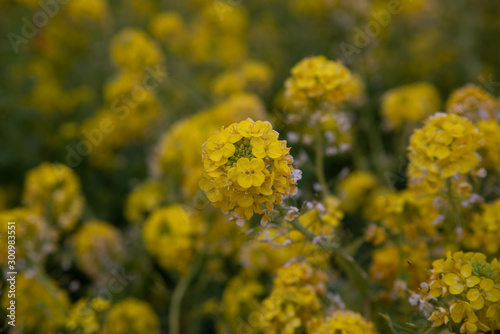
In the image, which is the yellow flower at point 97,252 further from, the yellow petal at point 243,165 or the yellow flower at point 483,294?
the yellow flower at point 483,294

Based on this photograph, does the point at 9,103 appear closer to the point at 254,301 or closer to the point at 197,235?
the point at 197,235

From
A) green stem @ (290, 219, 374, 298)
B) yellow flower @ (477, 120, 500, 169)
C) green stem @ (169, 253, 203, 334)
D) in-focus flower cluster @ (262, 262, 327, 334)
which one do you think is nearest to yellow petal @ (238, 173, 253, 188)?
green stem @ (290, 219, 374, 298)

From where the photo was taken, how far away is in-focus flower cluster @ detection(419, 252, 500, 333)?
3.60ft

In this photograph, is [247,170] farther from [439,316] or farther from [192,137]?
[192,137]

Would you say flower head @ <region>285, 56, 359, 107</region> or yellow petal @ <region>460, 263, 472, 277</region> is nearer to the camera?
yellow petal @ <region>460, 263, 472, 277</region>

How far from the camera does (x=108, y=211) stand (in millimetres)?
3098

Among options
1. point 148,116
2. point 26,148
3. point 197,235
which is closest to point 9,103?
point 26,148

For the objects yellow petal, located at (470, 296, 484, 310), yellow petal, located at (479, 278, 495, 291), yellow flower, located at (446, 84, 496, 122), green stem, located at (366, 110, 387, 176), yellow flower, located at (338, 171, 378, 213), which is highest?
yellow petal, located at (479, 278, 495, 291)

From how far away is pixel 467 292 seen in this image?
1.12 metres

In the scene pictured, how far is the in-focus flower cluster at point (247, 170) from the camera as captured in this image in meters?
1.08
